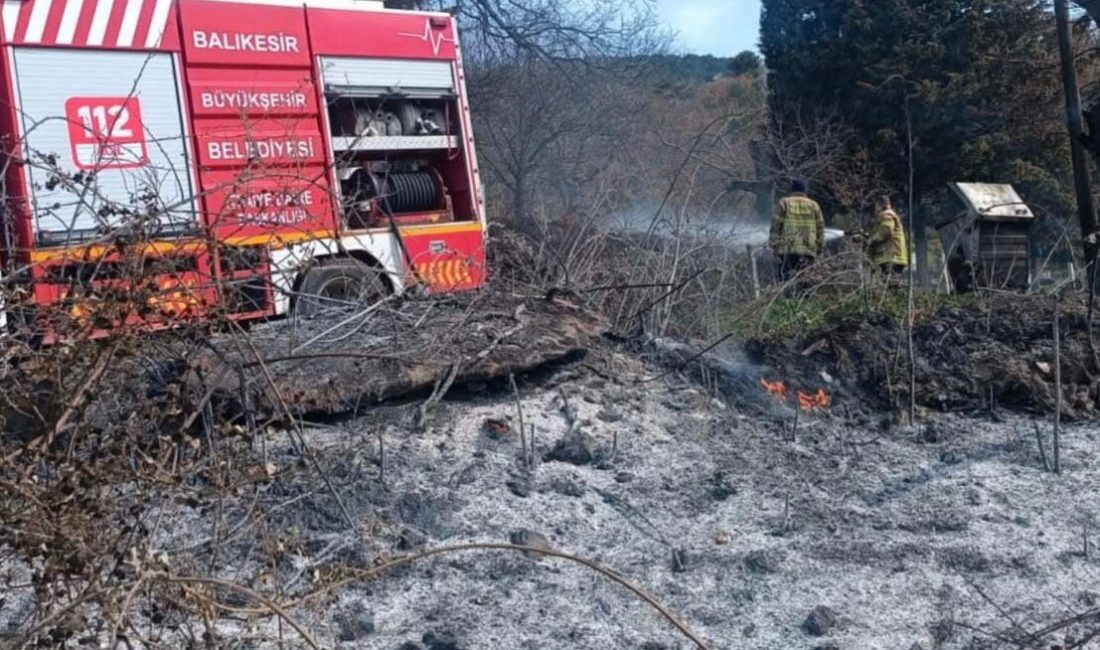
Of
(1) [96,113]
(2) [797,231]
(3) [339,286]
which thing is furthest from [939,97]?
(1) [96,113]

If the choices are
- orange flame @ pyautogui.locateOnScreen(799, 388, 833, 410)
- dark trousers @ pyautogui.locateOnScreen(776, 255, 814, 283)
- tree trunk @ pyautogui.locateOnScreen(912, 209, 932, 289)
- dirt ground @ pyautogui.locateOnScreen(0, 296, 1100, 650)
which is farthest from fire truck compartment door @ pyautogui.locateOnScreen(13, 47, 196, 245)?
tree trunk @ pyautogui.locateOnScreen(912, 209, 932, 289)

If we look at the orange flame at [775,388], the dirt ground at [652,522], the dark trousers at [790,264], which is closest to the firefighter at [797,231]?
the dark trousers at [790,264]

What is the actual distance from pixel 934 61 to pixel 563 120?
5179 mm

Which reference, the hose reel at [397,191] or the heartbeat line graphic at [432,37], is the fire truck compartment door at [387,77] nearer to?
the heartbeat line graphic at [432,37]

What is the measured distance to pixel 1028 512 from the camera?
19.7 ft

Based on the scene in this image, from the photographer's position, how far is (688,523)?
588 cm

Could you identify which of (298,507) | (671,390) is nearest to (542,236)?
(671,390)

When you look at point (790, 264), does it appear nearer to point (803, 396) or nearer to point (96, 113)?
point (803, 396)

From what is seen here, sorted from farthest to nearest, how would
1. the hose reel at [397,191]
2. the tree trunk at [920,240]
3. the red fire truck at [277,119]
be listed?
the tree trunk at [920,240], the hose reel at [397,191], the red fire truck at [277,119]

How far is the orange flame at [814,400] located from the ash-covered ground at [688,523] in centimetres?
12

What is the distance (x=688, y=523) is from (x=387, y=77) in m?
5.03

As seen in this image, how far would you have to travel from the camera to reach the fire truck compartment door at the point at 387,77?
955cm

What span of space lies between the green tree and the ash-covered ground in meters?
12.2

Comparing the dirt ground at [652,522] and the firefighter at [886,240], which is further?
the firefighter at [886,240]
